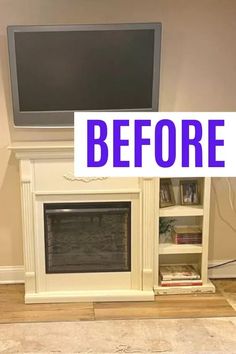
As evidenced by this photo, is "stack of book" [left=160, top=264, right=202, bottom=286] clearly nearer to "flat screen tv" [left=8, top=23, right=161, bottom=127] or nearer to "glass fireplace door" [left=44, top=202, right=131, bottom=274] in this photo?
"glass fireplace door" [left=44, top=202, right=131, bottom=274]

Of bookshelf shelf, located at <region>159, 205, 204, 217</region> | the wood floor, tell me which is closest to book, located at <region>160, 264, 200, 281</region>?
the wood floor

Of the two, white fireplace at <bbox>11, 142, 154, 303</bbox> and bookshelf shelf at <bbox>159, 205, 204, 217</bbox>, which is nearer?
white fireplace at <bbox>11, 142, 154, 303</bbox>

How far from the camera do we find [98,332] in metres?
2.68

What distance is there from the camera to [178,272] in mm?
3312

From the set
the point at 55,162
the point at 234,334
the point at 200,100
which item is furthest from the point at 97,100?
the point at 234,334

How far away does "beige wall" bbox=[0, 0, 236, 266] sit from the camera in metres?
3.11

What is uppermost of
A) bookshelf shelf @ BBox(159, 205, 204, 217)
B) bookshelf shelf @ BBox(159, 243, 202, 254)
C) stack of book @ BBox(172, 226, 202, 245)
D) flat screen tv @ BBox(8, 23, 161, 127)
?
flat screen tv @ BBox(8, 23, 161, 127)

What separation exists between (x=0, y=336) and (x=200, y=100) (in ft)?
6.75

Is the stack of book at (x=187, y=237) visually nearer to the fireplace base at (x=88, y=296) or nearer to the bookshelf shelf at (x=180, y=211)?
the bookshelf shelf at (x=180, y=211)

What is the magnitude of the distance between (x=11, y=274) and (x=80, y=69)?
160cm

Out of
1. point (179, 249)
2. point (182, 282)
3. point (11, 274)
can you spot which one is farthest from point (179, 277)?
point (11, 274)

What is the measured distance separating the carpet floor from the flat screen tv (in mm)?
1333

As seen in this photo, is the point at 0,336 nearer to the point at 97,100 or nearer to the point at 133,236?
the point at 133,236

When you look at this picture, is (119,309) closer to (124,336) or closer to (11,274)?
(124,336)
